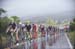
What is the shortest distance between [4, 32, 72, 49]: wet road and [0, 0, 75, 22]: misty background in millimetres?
280

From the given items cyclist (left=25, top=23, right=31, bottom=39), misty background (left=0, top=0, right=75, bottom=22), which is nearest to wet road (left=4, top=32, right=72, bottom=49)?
cyclist (left=25, top=23, right=31, bottom=39)

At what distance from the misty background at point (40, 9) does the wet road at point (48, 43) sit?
0.92 ft

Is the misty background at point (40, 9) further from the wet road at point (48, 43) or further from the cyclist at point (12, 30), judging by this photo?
the wet road at point (48, 43)

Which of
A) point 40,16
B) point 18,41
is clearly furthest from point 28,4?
point 18,41

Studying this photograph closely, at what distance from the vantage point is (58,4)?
4781 mm

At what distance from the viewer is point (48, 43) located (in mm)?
4836

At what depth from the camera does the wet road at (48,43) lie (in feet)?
15.6

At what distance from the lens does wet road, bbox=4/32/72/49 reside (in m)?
4.74

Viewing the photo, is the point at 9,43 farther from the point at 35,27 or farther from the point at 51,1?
the point at 51,1

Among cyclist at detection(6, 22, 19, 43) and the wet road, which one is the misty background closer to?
cyclist at detection(6, 22, 19, 43)

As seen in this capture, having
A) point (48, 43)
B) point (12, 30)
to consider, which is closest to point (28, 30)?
point (12, 30)

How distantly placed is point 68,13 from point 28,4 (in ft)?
1.98

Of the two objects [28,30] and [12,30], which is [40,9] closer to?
[28,30]

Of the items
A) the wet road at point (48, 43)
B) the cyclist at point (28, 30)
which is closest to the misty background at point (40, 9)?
the cyclist at point (28, 30)
